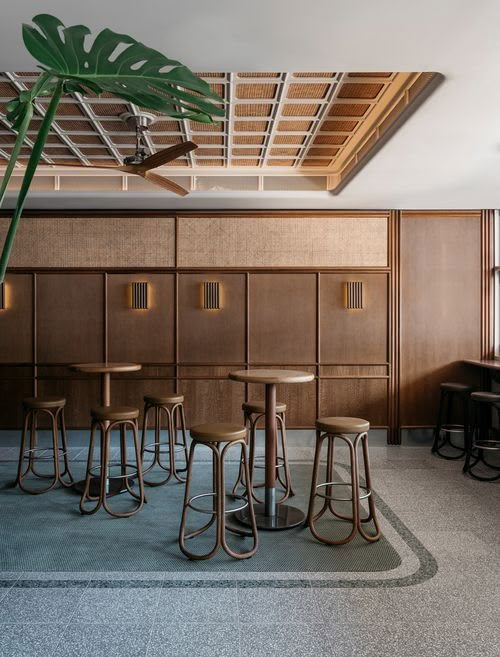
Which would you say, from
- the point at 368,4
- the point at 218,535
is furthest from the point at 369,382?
the point at 368,4

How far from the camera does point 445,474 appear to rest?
4938 mm

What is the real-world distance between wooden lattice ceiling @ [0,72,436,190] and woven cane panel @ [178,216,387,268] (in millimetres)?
562

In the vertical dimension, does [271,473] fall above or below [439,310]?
below

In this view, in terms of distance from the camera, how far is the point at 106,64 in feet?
3.99

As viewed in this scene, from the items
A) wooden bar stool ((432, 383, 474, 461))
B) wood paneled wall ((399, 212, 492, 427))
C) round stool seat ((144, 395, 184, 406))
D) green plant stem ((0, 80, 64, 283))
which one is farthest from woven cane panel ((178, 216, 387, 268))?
green plant stem ((0, 80, 64, 283))

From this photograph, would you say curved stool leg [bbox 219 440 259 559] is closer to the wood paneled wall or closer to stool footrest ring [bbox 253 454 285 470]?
stool footrest ring [bbox 253 454 285 470]

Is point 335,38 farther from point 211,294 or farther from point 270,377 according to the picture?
point 211,294

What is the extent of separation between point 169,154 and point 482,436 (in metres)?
4.67

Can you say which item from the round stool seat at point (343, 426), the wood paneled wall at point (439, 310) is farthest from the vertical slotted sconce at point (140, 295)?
the round stool seat at point (343, 426)

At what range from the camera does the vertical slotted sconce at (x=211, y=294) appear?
6.07m

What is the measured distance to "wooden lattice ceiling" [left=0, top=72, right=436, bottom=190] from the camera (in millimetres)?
3639

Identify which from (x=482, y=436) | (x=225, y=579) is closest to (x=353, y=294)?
(x=482, y=436)

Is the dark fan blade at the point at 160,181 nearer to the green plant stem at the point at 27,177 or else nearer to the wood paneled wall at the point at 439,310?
the green plant stem at the point at 27,177

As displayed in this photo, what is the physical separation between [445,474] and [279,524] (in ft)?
6.98
